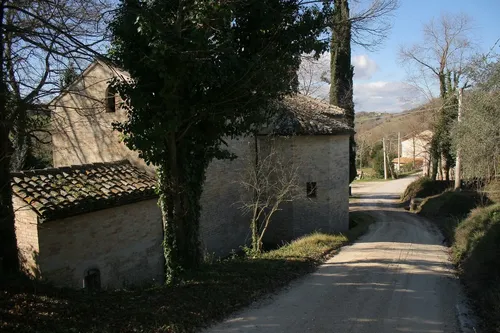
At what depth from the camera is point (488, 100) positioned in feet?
44.0

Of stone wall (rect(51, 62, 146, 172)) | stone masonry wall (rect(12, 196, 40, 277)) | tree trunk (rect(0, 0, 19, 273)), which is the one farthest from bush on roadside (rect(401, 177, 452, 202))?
tree trunk (rect(0, 0, 19, 273))

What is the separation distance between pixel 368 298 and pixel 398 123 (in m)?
63.5

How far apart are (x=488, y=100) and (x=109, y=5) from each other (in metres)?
12.9

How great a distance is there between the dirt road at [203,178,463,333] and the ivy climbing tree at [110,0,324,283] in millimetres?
2650

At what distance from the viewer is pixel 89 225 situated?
9664mm

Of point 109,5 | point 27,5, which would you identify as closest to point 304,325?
point 109,5

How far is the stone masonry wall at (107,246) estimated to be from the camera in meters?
8.94

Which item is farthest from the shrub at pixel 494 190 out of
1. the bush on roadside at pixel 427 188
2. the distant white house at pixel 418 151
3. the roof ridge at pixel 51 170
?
the distant white house at pixel 418 151

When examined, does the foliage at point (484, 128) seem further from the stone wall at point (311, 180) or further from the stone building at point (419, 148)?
the stone building at point (419, 148)

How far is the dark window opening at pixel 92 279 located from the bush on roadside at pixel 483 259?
8.94 meters

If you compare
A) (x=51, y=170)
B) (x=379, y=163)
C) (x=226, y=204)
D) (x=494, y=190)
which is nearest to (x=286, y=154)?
(x=226, y=204)

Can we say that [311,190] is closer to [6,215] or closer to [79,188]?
[79,188]

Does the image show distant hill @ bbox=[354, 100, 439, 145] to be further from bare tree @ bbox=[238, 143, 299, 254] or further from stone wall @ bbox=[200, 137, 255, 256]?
stone wall @ bbox=[200, 137, 255, 256]

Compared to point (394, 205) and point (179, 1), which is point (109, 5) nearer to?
point (179, 1)
